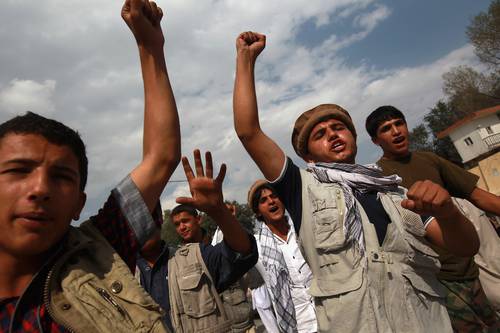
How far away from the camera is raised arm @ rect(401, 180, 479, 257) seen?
6.33ft

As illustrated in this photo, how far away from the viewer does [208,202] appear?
6.98ft

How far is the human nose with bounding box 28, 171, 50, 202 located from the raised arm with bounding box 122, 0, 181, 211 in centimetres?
37

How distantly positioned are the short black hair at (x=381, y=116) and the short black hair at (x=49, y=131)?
113 inches

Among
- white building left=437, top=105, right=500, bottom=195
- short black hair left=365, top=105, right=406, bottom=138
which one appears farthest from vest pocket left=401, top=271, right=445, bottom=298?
white building left=437, top=105, right=500, bottom=195

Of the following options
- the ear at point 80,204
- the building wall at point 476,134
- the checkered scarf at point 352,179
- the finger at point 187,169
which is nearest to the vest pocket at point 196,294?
the finger at point 187,169

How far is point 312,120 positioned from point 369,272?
3.57 feet

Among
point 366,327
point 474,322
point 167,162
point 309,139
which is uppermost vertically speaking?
point 309,139

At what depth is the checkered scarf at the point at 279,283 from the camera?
→ 173 inches

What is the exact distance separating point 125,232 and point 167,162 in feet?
1.15

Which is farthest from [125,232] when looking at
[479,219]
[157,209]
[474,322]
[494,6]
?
[494,6]

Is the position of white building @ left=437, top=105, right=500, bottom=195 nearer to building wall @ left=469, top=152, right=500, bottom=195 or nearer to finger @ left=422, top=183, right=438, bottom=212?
building wall @ left=469, top=152, right=500, bottom=195

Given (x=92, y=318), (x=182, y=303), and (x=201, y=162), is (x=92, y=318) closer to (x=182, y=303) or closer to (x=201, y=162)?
(x=201, y=162)

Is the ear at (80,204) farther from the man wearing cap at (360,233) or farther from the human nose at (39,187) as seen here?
the man wearing cap at (360,233)

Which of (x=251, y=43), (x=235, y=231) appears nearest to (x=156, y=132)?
(x=235, y=231)
